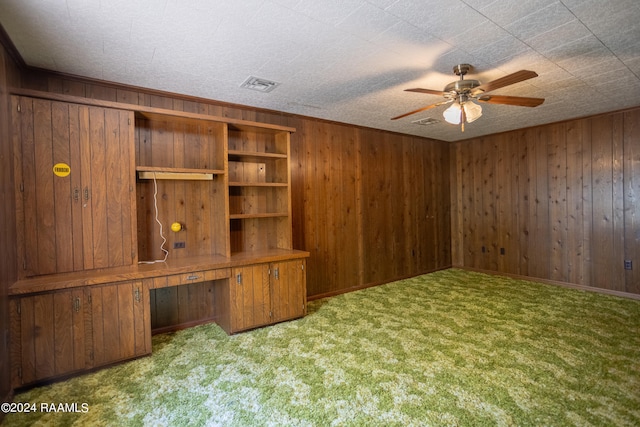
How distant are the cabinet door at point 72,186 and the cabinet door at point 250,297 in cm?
97

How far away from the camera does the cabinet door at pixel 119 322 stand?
7.97 feet

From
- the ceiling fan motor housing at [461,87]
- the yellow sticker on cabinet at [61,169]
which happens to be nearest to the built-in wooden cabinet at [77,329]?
the yellow sticker on cabinet at [61,169]

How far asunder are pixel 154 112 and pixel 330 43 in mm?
1690

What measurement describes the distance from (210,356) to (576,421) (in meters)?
2.60

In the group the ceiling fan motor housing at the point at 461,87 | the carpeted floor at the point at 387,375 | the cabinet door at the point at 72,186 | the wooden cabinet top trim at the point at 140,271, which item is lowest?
the carpeted floor at the point at 387,375

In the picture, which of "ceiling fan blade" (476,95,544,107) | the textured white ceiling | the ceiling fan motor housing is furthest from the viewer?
the ceiling fan motor housing

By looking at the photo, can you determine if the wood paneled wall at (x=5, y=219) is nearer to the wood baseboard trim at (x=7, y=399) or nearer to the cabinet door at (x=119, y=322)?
the wood baseboard trim at (x=7, y=399)

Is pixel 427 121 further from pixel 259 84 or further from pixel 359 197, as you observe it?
pixel 259 84

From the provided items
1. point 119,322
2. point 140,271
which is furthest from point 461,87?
point 119,322

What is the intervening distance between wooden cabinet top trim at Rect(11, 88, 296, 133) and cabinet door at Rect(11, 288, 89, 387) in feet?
4.90

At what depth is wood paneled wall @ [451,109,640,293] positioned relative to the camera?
4.17 m

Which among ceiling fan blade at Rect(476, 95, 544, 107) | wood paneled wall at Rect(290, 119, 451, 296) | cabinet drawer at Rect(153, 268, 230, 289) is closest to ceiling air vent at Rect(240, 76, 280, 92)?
wood paneled wall at Rect(290, 119, 451, 296)

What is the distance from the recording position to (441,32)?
7.11ft

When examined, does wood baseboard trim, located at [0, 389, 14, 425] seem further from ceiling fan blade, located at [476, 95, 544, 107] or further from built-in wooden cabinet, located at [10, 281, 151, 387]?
ceiling fan blade, located at [476, 95, 544, 107]
